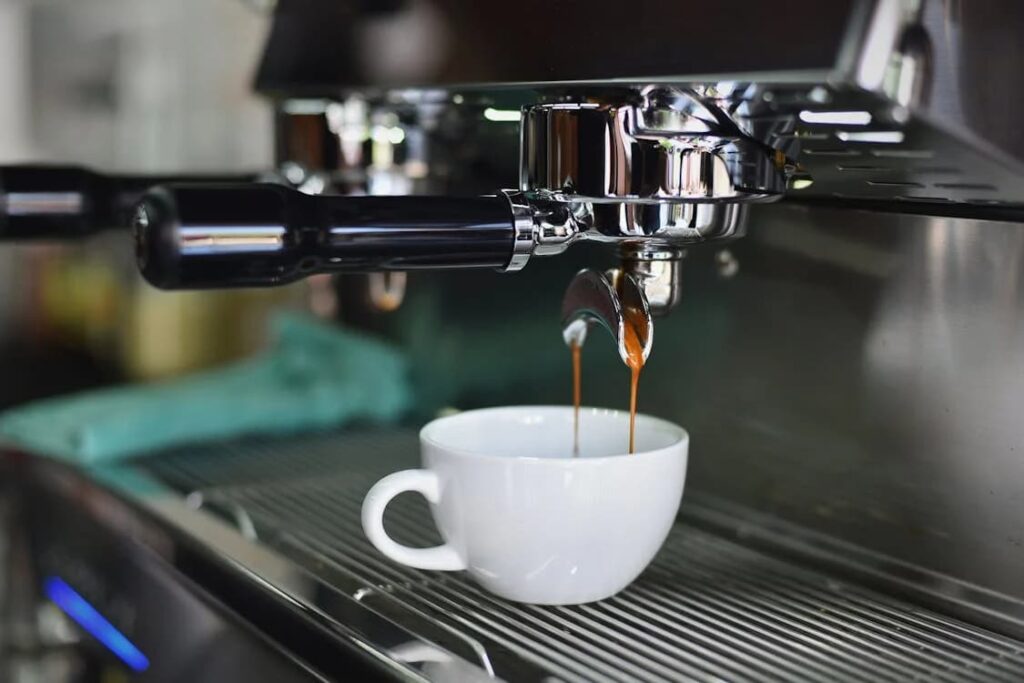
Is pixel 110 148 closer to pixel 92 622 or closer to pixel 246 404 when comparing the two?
pixel 246 404

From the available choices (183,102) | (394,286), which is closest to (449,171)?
(394,286)

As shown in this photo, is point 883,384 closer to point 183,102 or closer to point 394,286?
point 394,286

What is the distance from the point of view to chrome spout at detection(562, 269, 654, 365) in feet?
1.69

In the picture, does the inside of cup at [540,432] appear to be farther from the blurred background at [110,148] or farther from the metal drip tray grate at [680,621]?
the blurred background at [110,148]

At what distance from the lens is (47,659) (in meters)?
0.74

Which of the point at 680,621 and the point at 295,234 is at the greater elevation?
the point at 295,234

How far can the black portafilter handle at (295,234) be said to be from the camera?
403 mm

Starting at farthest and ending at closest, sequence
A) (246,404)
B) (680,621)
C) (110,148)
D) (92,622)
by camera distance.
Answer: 1. (110,148)
2. (246,404)
3. (92,622)
4. (680,621)

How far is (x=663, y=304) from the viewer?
0.53m

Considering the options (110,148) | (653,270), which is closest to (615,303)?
(653,270)

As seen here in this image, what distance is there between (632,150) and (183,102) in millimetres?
791

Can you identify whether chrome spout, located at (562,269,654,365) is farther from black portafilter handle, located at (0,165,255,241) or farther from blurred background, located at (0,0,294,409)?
blurred background, located at (0,0,294,409)

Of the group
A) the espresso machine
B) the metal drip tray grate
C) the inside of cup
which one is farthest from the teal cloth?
the inside of cup

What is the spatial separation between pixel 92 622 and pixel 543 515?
311mm
